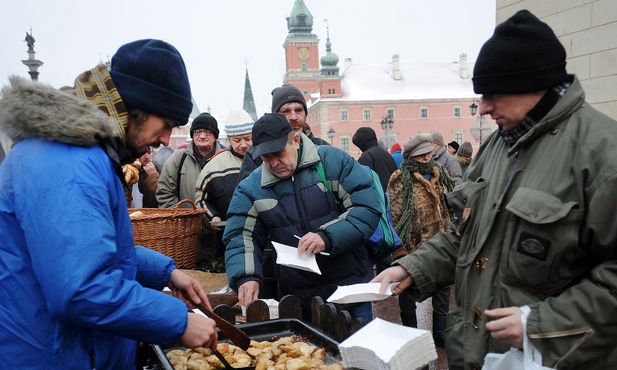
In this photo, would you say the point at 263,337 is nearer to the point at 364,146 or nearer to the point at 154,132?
the point at 154,132

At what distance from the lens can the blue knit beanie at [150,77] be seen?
5.58 ft

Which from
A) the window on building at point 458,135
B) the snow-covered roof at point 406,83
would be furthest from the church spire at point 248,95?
the window on building at point 458,135

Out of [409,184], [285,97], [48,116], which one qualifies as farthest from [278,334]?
[409,184]

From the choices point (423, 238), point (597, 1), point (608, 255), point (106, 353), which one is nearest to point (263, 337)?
point (106, 353)

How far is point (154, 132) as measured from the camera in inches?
70.7

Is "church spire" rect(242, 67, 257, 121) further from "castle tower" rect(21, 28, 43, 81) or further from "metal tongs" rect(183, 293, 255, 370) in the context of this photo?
"metal tongs" rect(183, 293, 255, 370)

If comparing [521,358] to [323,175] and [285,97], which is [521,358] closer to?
[323,175]

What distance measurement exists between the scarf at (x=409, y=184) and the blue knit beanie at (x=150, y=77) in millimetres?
3705

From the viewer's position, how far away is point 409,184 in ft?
17.1

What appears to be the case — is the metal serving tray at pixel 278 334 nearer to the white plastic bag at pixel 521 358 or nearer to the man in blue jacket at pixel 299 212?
the man in blue jacket at pixel 299 212

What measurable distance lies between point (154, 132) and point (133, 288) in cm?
58

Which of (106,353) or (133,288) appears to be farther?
(106,353)

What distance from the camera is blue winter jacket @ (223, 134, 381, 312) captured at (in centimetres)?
292

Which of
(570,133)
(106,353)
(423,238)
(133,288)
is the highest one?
(570,133)
